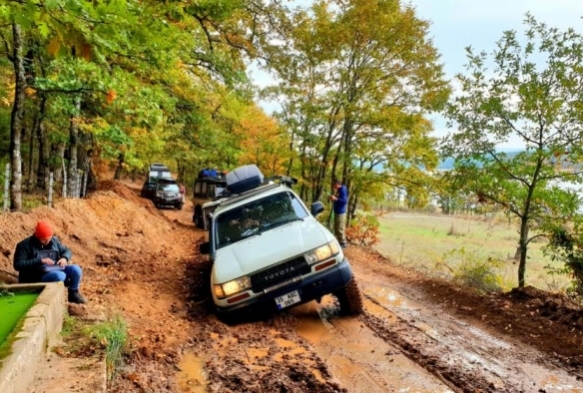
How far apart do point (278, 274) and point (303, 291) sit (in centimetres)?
42

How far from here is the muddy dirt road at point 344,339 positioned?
4.65 metres

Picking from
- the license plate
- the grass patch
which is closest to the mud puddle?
the license plate

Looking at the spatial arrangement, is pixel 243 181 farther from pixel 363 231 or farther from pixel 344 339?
pixel 363 231

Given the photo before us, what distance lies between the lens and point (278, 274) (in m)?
6.25

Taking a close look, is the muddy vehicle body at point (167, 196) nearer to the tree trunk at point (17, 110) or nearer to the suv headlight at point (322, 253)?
the tree trunk at point (17, 110)

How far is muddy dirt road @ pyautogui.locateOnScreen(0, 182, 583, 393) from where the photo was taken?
15.3ft

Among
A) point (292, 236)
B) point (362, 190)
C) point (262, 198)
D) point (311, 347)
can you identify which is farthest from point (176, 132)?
point (311, 347)

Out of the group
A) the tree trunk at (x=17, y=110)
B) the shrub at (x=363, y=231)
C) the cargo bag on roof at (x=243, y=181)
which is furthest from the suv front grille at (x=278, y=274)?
the shrub at (x=363, y=231)

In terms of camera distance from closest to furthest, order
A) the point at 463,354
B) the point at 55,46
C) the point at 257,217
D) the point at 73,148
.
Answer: the point at 55,46
the point at 463,354
the point at 257,217
the point at 73,148

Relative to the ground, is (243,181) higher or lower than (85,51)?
lower

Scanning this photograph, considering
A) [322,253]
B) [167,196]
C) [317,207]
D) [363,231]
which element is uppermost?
[317,207]

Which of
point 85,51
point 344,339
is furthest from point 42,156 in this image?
point 85,51

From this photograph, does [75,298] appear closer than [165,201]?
Yes

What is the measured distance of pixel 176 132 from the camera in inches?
806
